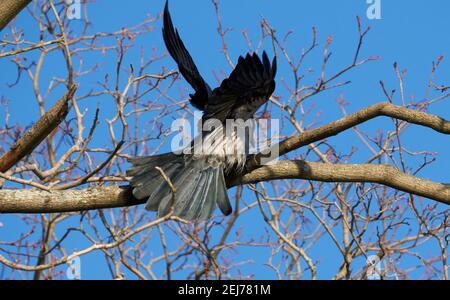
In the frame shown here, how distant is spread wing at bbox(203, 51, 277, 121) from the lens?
184 inches

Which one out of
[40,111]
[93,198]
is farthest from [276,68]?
[40,111]

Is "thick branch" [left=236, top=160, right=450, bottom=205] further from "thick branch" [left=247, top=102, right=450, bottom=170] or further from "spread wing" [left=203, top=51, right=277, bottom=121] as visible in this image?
"spread wing" [left=203, top=51, right=277, bottom=121]

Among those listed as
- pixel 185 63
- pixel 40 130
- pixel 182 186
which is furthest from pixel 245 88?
pixel 40 130

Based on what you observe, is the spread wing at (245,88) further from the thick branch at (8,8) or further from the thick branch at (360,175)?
the thick branch at (8,8)

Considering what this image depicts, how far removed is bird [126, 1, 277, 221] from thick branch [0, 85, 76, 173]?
545 millimetres

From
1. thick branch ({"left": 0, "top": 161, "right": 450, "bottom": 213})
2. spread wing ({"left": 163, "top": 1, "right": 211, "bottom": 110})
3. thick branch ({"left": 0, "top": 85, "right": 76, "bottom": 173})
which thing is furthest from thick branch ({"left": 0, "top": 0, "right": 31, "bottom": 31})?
thick branch ({"left": 0, "top": 161, "right": 450, "bottom": 213})

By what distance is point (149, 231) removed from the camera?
785 cm

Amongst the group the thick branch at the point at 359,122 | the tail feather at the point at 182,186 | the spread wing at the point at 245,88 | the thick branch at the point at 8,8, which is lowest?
the tail feather at the point at 182,186

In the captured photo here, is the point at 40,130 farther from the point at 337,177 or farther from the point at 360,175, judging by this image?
the point at 360,175

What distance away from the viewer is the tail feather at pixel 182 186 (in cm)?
426

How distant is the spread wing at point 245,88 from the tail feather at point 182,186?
1.32ft

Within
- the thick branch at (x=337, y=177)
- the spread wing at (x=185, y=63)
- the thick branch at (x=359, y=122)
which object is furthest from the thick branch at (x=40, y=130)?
the spread wing at (x=185, y=63)
